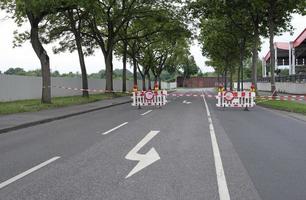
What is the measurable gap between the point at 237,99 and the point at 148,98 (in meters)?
5.29

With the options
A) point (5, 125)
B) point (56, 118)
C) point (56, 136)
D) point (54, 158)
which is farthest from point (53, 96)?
point (54, 158)

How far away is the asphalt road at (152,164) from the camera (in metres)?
6.14

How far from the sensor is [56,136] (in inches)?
489

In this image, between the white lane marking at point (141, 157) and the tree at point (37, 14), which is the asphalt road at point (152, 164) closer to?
the white lane marking at point (141, 157)

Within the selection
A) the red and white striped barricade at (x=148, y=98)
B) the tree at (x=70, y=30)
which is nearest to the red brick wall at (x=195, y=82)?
the tree at (x=70, y=30)

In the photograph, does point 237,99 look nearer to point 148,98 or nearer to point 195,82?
point 148,98

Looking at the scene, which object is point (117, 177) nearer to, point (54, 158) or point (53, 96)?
point (54, 158)

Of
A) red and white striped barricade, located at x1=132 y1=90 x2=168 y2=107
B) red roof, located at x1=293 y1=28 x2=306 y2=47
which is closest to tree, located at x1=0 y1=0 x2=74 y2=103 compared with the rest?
red and white striped barricade, located at x1=132 y1=90 x2=168 y2=107

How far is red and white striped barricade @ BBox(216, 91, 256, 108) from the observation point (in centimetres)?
2417

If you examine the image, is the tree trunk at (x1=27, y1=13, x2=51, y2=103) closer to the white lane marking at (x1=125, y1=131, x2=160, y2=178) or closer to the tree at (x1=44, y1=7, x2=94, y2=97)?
the tree at (x1=44, y1=7, x2=94, y2=97)

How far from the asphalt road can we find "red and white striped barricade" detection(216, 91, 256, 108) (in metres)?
10.8

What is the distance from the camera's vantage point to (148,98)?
2578cm

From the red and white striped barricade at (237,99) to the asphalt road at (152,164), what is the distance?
423 inches

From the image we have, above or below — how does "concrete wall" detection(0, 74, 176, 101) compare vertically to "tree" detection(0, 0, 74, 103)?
below
